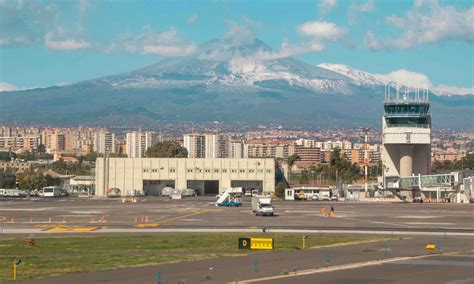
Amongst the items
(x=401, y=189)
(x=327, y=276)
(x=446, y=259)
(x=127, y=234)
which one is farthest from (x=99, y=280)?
(x=401, y=189)

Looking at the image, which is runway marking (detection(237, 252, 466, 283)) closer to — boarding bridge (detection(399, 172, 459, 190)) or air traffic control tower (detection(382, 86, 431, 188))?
boarding bridge (detection(399, 172, 459, 190))

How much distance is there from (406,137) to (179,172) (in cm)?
5346

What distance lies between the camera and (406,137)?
548ft

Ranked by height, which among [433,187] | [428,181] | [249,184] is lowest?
[433,187]

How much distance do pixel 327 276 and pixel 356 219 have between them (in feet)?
159

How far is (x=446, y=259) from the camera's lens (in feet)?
168

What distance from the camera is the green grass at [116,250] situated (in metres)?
47.0

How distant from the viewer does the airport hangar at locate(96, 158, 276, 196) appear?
627 ft

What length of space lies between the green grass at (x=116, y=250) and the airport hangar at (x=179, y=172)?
404 ft

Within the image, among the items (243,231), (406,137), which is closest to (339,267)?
(243,231)

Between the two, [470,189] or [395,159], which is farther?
[395,159]

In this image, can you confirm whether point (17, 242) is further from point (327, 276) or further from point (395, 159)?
point (395, 159)

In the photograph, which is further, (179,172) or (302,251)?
(179,172)

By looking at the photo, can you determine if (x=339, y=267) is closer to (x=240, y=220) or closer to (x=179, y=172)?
(x=240, y=220)
